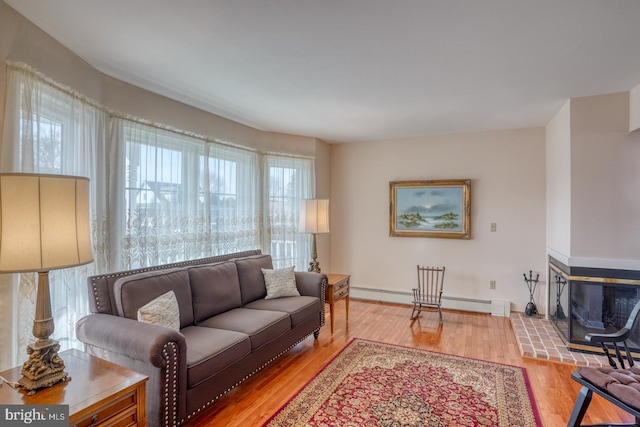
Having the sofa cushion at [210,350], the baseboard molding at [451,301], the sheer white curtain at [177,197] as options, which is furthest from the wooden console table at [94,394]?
the baseboard molding at [451,301]

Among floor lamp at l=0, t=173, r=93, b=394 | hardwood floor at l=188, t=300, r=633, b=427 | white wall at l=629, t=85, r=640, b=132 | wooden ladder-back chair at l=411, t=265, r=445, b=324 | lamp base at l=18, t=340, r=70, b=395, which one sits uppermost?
white wall at l=629, t=85, r=640, b=132

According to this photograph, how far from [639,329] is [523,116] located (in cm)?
247

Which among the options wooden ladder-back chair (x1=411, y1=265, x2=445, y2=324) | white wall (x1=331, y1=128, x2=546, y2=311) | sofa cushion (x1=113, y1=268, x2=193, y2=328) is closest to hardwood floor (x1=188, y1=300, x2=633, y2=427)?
wooden ladder-back chair (x1=411, y1=265, x2=445, y2=324)

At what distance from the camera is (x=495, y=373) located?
2891mm

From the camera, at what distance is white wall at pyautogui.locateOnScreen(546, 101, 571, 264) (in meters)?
3.39

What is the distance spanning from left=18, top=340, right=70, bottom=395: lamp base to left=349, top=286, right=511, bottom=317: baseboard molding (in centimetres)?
431

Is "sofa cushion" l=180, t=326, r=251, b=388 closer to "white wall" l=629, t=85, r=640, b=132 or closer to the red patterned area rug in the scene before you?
the red patterned area rug

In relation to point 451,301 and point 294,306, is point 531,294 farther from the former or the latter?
point 294,306

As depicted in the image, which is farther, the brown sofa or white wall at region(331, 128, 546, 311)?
white wall at region(331, 128, 546, 311)

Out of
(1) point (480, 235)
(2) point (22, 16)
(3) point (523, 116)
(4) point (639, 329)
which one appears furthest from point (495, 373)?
(2) point (22, 16)

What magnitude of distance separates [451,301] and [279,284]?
2728mm

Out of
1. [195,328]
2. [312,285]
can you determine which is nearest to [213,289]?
[195,328]

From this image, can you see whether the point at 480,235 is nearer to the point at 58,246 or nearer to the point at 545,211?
the point at 545,211

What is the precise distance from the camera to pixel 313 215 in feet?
13.6
